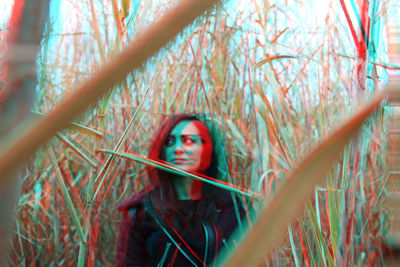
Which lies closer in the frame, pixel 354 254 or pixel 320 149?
pixel 320 149

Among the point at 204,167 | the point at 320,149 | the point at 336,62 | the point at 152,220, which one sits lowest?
the point at 152,220

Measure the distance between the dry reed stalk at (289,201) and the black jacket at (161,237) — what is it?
0.96m

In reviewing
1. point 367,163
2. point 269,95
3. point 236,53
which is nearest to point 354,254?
point 367,163

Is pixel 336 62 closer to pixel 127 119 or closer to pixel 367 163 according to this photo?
pixel 367 163

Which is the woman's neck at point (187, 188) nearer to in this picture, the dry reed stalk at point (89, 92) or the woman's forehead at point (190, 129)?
the woman's forehead at point (190, 129)

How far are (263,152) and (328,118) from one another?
0.55 feet

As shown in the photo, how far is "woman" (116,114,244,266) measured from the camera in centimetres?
102

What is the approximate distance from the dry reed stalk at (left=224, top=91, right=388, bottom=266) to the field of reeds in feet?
1.38

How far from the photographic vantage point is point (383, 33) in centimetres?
61

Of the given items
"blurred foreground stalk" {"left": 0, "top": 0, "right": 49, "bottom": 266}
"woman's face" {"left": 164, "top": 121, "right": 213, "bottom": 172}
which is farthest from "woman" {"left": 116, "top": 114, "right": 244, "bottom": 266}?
"blurred foreground stalk" {"left": 0, "top": 0, "right": 49, "bottom": 266}

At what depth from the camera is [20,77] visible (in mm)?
140

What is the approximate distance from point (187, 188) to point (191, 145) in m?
0.15

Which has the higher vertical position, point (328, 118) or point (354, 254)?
point (328, 118)

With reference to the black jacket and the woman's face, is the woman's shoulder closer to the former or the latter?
the black jacket
